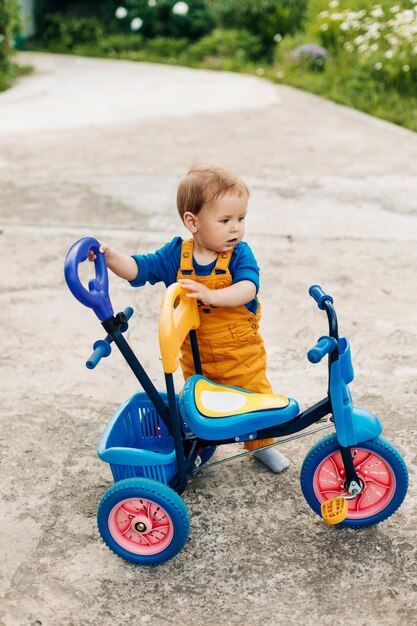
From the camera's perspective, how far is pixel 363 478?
2.43m

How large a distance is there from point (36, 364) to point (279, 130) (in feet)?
14.3

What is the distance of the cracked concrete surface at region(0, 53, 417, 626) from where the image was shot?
225cm

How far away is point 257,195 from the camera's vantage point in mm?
5426

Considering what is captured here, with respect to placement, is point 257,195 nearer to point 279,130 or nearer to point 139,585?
point 279,130

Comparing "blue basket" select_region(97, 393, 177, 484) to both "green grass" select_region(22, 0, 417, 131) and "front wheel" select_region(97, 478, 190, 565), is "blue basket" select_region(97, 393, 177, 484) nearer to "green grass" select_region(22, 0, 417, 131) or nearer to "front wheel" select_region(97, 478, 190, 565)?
"front wheel" select_region(97, 478, 190, 565)

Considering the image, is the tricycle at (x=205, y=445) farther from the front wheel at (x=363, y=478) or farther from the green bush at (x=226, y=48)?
the green bush at (x=226, y=48)

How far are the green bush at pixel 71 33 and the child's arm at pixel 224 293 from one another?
1171 centimetres

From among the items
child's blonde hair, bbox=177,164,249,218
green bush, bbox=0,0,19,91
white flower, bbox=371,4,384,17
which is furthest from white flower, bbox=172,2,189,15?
child's blonde hair, bbox=177,164,249,218

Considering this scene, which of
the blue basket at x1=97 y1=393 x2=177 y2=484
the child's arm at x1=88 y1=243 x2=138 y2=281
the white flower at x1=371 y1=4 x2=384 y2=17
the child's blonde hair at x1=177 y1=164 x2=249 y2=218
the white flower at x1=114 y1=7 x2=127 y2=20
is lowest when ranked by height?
the blue basket at x1=97 y1=393 x2=177 y2=484

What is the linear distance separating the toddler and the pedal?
293mm

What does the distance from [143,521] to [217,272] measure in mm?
808

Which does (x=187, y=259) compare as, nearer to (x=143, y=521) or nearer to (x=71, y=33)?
(x=143, y=521)

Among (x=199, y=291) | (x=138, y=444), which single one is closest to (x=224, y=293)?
(x=199, y=291)

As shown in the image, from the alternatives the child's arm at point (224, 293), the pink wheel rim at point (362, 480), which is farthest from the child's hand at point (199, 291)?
the pink wheel rim at point (362, 480)
